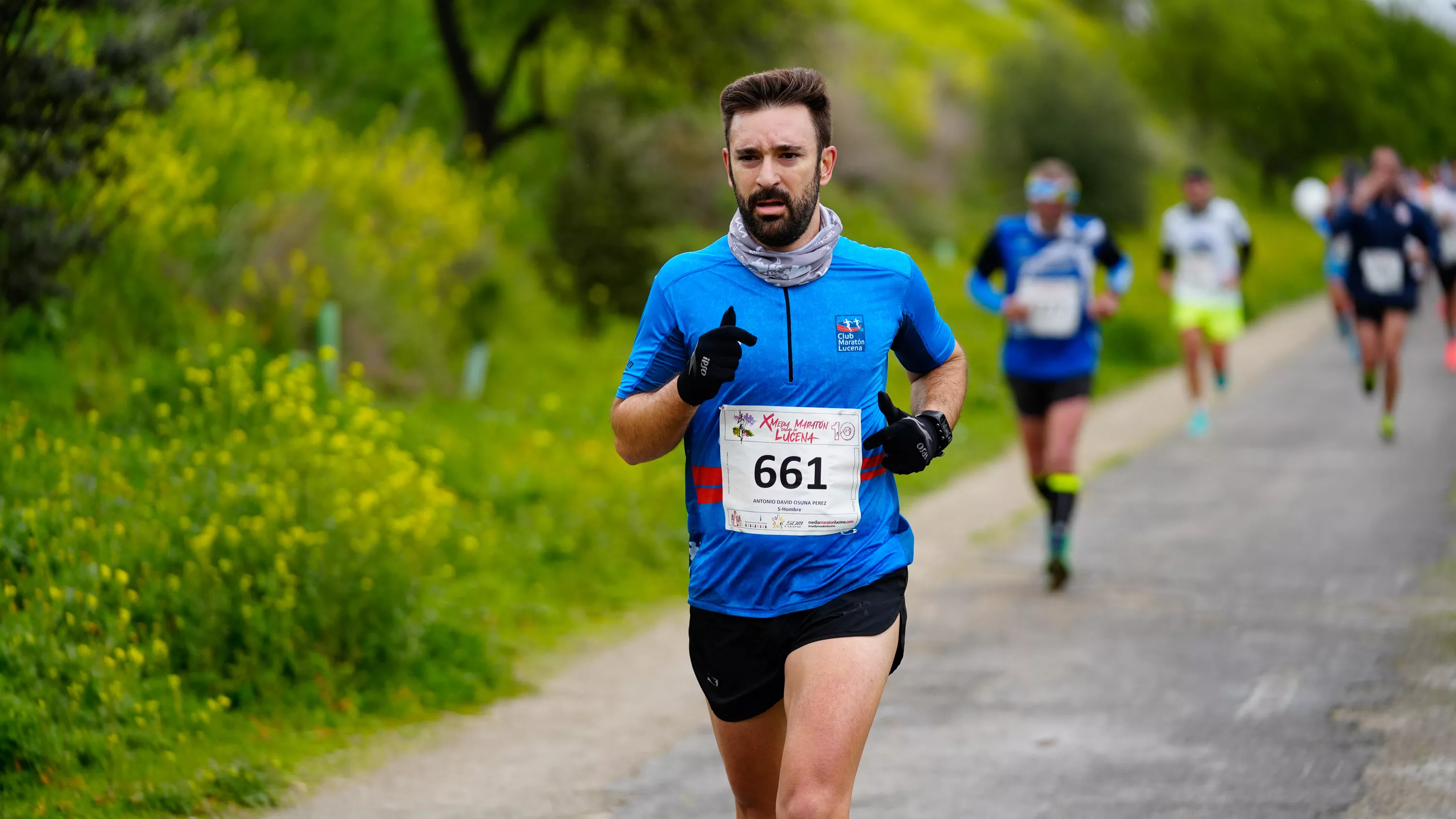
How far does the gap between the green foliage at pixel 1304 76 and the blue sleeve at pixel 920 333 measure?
51958mm

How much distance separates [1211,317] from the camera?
1507 centimetres

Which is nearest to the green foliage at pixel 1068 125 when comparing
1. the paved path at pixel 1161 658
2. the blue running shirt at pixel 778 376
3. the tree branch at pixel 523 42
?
the tree branch at pixel 523 42

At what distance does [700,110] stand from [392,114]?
4521mm

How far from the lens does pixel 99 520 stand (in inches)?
272

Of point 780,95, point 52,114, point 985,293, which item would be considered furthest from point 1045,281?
point 780,95

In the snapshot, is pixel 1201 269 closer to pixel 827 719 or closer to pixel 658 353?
pixel 658 353

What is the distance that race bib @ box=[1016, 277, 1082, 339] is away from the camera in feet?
29.6

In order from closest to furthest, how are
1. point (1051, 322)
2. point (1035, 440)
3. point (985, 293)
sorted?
point (1051, 322)
point (985, 293)
point (1035, 440)

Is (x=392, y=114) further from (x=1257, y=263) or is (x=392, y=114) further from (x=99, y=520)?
(x=1257, y=263)

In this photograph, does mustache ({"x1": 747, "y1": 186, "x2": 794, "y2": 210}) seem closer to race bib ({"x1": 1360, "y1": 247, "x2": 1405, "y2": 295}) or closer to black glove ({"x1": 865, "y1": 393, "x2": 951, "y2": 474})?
black glove ({"x1": 865, "y1": 393, "x2": 951, "y2": 474})

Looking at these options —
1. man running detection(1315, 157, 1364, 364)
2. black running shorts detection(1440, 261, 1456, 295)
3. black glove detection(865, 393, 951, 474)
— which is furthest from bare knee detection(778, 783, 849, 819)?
black running shorts detection(1440, 261, 1456, 295)

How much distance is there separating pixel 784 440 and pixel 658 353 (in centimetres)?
35

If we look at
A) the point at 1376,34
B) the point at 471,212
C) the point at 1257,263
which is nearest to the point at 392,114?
the point at 471,212

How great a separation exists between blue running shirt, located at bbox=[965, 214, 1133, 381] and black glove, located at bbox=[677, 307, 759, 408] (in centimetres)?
562
